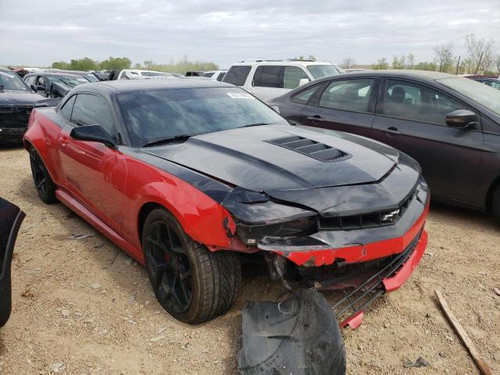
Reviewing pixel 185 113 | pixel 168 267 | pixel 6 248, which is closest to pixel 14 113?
pixel 185 113

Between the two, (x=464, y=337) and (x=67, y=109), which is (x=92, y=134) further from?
(x=464, y=337)

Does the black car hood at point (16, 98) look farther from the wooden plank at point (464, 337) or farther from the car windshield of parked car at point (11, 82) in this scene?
the wooden plank at point (464, 337)

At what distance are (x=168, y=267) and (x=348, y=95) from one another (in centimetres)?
336

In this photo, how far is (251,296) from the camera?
2.88m

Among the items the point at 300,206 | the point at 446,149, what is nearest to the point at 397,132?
the point at 446,149

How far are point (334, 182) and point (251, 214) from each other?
→ 0.57 metres

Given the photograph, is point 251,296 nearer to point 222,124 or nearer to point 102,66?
point 222,124

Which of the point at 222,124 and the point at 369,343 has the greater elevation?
the point at 222,124

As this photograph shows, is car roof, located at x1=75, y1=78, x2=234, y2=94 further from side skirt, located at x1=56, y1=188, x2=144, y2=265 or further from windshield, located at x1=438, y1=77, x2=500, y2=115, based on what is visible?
windshield, located at x1=438, y1=77, x2=500, y2=115

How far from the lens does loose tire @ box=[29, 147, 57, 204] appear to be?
15.4 ft

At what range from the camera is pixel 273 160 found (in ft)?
8.72

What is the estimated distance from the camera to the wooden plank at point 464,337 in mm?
2232

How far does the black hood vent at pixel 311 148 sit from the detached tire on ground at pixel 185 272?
2.86 feet

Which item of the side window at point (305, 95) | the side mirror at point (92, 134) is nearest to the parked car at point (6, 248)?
the side mirror at point (92, 134)
